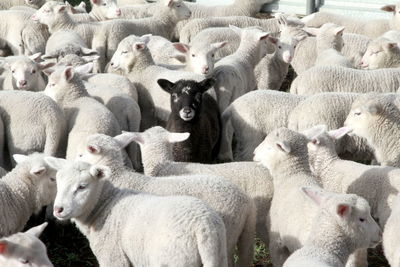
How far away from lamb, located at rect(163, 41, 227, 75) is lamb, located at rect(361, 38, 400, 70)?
1.68 metres

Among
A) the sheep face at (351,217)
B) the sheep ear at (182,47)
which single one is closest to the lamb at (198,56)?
the sheep ear at (182,47)

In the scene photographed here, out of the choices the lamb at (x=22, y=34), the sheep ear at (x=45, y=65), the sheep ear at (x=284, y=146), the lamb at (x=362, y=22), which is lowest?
the lamb at (x=362, y=22)

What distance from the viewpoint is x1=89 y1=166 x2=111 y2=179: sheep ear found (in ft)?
17.0

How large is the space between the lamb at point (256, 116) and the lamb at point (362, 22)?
383cm

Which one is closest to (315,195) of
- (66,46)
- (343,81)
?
(343,81)

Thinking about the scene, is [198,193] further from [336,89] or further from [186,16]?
[186,16]

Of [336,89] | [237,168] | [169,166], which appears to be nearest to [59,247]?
[169,166]

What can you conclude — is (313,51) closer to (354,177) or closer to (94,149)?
(354,177)

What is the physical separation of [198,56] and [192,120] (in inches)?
60.3

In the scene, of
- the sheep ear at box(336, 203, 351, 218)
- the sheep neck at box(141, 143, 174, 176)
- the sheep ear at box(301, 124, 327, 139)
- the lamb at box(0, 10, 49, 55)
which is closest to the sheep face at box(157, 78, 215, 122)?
the sheep neck at box(141, 143, 174, 176)

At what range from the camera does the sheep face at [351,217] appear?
4.88 metres

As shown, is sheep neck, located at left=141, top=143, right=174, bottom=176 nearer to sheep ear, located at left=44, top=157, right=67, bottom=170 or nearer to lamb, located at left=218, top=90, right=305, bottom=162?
sheep ear, located at left=44, top=157, right=67, bottom=170

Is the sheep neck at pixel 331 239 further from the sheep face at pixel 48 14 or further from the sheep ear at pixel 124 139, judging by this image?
the sheep face at pixel 48 14

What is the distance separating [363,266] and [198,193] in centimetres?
123
